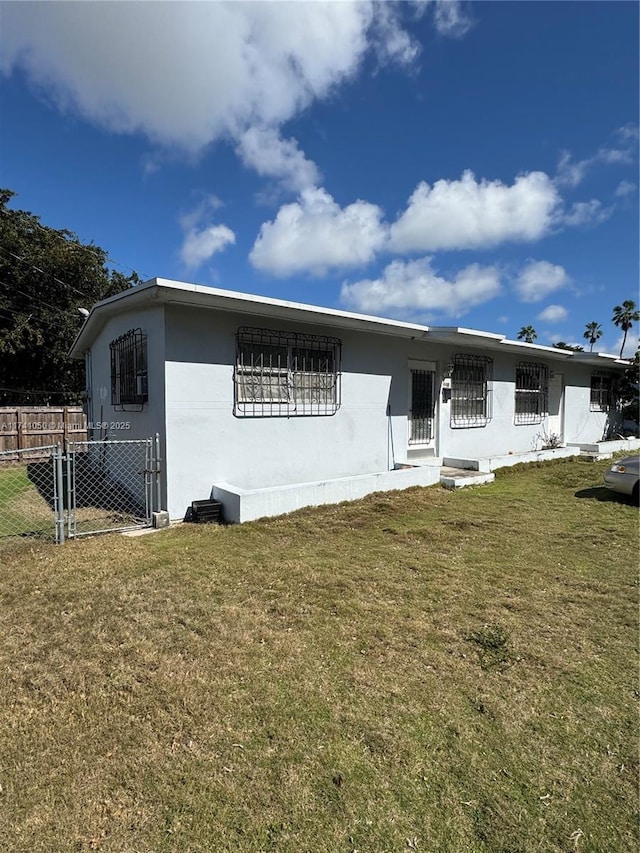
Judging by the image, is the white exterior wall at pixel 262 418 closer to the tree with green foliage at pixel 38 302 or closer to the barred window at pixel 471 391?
the barred window at pixel 471 391

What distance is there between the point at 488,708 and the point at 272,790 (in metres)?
1.20

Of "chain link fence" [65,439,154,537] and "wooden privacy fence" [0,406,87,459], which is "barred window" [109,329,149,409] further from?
"wooden privacy fence" [0,406,87,459]

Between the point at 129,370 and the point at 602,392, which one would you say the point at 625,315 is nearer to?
the point at 602,392

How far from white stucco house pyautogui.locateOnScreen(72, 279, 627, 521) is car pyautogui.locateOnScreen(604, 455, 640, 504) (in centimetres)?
238

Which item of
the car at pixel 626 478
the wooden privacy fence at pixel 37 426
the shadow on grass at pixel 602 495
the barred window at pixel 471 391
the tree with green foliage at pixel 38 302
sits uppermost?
the tree with green foliage at pixel 38 302

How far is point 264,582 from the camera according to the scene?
4.07 meters

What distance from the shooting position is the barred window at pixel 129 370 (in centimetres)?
696

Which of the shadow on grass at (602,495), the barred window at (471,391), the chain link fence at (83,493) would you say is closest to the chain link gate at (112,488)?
the chain link fence at (83,493)

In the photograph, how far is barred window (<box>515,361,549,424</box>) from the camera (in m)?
11.8

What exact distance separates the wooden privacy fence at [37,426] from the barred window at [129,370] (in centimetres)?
522

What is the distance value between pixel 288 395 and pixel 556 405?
32.2ft

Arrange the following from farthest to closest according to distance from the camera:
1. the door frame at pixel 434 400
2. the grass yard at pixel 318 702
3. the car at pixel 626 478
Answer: the door frame at pixel 434 400, the car at pixel 626 478, the grass yard at pixel 318 702

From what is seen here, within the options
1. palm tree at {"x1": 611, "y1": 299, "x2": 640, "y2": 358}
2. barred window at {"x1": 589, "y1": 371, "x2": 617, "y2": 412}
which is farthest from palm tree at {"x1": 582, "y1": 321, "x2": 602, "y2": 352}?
barred window at {"x1": 589, "y1": 371, "x2": 617, "y2": 412}

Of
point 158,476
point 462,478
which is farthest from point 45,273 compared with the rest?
point 462,478
